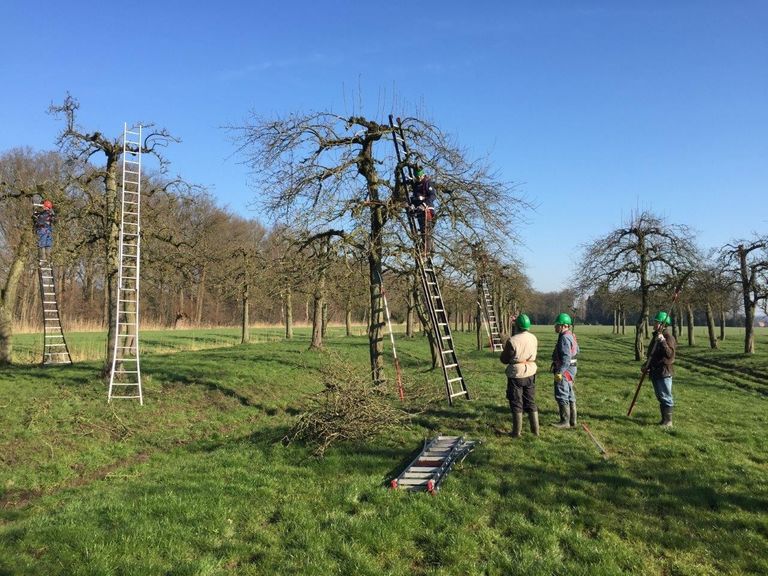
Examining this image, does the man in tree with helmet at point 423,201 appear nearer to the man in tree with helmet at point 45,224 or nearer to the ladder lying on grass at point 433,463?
the ladder lying on grass at point 433,463

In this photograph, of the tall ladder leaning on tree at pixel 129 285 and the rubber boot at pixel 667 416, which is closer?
the rubber boot at pixel 667 416

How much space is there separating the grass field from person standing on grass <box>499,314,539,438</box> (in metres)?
0.38

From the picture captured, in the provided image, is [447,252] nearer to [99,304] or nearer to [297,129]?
[297,129]

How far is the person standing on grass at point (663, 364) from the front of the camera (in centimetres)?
955

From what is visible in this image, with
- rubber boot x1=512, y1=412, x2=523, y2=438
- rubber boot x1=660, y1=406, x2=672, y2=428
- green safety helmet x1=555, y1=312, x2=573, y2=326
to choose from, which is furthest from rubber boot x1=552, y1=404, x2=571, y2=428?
rubber boot x1=660, y1=406, x2=672, y2=428

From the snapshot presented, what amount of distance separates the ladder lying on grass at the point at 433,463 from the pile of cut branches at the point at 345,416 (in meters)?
1.09

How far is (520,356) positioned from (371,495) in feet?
11.7

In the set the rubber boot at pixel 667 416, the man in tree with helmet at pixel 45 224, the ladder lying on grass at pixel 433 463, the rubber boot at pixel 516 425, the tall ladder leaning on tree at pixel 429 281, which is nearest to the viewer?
the ladder lying on grass at pixel 433 463

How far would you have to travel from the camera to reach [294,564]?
15.1 ft

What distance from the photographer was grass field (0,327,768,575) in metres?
4.73

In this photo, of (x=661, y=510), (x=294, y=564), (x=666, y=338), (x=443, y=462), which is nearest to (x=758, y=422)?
(x=666, y=338)

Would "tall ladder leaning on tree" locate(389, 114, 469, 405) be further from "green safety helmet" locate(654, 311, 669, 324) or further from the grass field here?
A: "green safety helmet" locate(654, 311, 669, 324)

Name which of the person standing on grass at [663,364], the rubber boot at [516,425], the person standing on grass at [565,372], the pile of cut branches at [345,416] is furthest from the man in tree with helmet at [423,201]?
the person standing on grass at [663,364]

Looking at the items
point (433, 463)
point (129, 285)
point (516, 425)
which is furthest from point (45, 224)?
point (516, 425)
